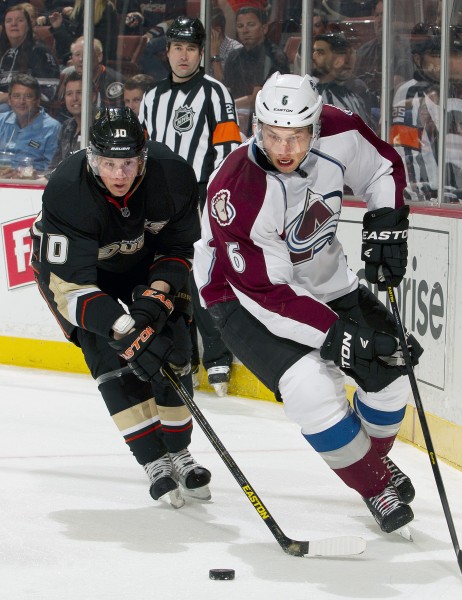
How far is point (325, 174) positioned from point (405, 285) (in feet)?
3.98

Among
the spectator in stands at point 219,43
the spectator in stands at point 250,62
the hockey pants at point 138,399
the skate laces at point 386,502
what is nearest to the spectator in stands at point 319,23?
the spectator in stands at point 250,62

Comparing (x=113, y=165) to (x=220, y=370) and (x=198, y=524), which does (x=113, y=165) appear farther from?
(x=220, y=370)

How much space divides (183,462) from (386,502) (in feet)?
2.25

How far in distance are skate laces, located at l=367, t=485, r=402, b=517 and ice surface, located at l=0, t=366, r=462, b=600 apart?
0.29ft

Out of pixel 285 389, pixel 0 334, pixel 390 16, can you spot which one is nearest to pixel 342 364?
pixel 285 389

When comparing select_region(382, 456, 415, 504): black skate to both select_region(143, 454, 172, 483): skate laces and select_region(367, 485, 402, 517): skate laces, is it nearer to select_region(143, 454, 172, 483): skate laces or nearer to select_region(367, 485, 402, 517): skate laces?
select_region(367, 485, 402, 517): skate laces

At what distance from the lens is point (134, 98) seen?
5.32 metres

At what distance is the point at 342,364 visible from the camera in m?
2.81

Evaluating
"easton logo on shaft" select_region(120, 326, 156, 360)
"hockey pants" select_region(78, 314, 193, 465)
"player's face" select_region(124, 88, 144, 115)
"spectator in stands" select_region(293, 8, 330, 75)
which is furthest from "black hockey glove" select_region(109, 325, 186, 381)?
"player's face" select_region(124, 88, 144, 115)

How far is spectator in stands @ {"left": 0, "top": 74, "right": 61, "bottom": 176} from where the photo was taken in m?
5.42

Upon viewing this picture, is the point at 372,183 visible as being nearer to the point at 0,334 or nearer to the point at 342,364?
the point at 342,364

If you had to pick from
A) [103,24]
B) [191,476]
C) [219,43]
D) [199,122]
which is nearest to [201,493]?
[191,476]

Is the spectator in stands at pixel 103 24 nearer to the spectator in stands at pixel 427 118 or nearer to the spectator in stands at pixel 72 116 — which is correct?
the spectator in stands at pixel 72 116

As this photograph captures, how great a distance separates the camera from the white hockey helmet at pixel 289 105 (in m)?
2.79
